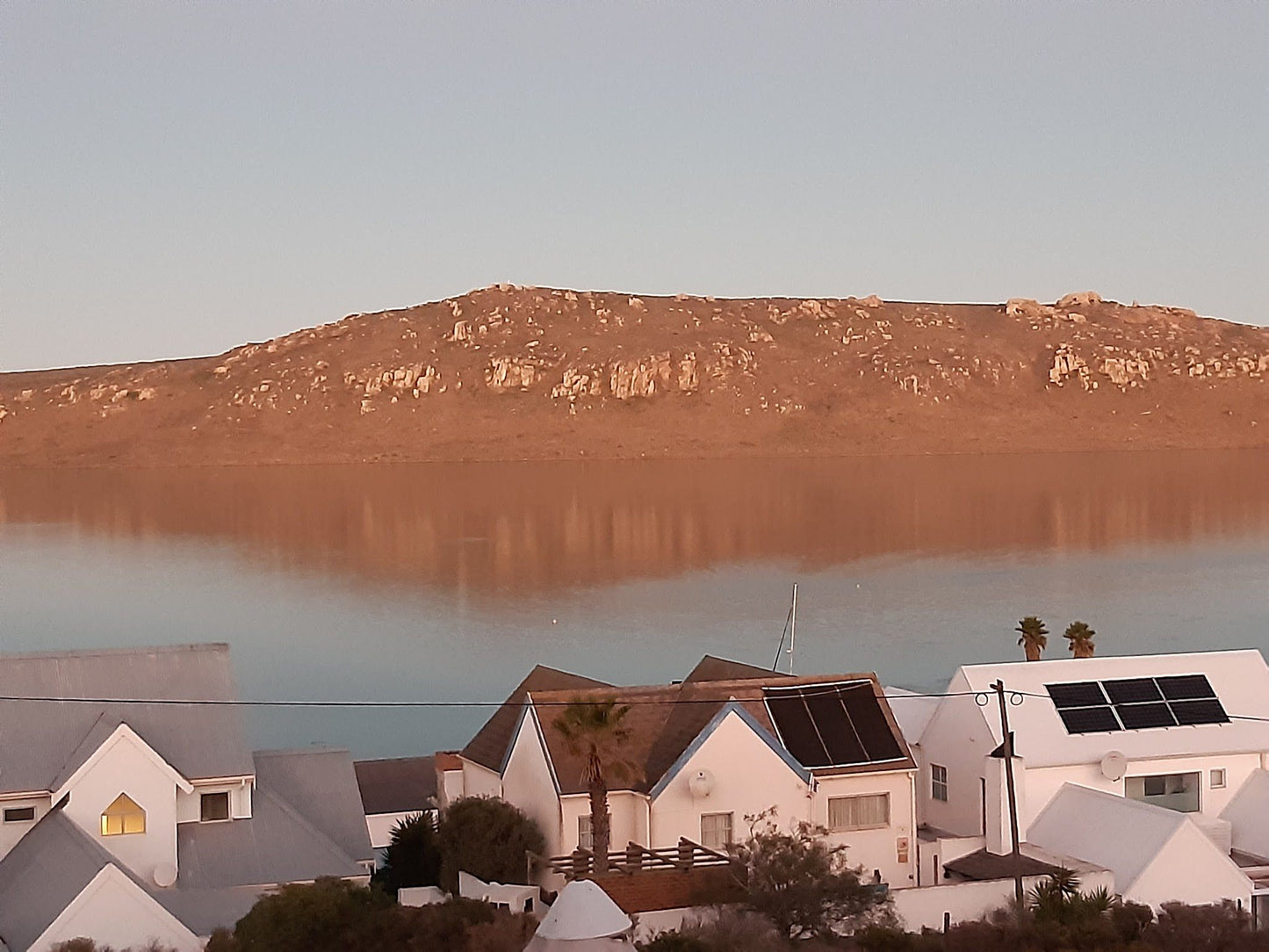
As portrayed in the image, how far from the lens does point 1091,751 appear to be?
952 inches

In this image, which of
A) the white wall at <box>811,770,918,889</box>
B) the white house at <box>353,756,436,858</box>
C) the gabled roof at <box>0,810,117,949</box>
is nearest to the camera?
the gabled roof at <box>0,810,117,949</box>

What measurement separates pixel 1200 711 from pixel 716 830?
8155 millimetres

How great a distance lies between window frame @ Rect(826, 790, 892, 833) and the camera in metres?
22.6

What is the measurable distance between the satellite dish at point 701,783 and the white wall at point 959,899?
306cm

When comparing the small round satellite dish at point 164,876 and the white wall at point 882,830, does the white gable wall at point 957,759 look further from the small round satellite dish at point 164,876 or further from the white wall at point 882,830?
the small round satellite dish at point 164,876

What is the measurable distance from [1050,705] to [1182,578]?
5923 centimetres

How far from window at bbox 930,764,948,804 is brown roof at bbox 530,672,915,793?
194 centimetres

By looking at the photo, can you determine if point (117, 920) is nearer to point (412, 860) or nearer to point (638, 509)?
point (412, 860)

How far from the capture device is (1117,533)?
10756 centimetres

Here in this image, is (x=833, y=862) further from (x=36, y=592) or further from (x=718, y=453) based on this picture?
(x=718, y=453)

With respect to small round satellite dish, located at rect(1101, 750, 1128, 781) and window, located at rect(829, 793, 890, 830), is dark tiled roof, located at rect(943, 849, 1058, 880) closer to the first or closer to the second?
window, located at rect(829, 793, 890, 830)

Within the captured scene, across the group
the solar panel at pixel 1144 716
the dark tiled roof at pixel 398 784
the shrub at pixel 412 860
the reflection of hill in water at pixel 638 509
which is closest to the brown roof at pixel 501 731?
the shrub at pixel 412 860

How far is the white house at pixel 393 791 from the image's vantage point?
26891 millimetres

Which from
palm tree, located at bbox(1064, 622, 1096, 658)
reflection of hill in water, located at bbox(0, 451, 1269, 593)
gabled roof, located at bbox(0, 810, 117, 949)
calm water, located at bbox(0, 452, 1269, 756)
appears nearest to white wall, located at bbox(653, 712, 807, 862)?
Answer: gabled roof, located at bbox(0, 810, 117, 949)
